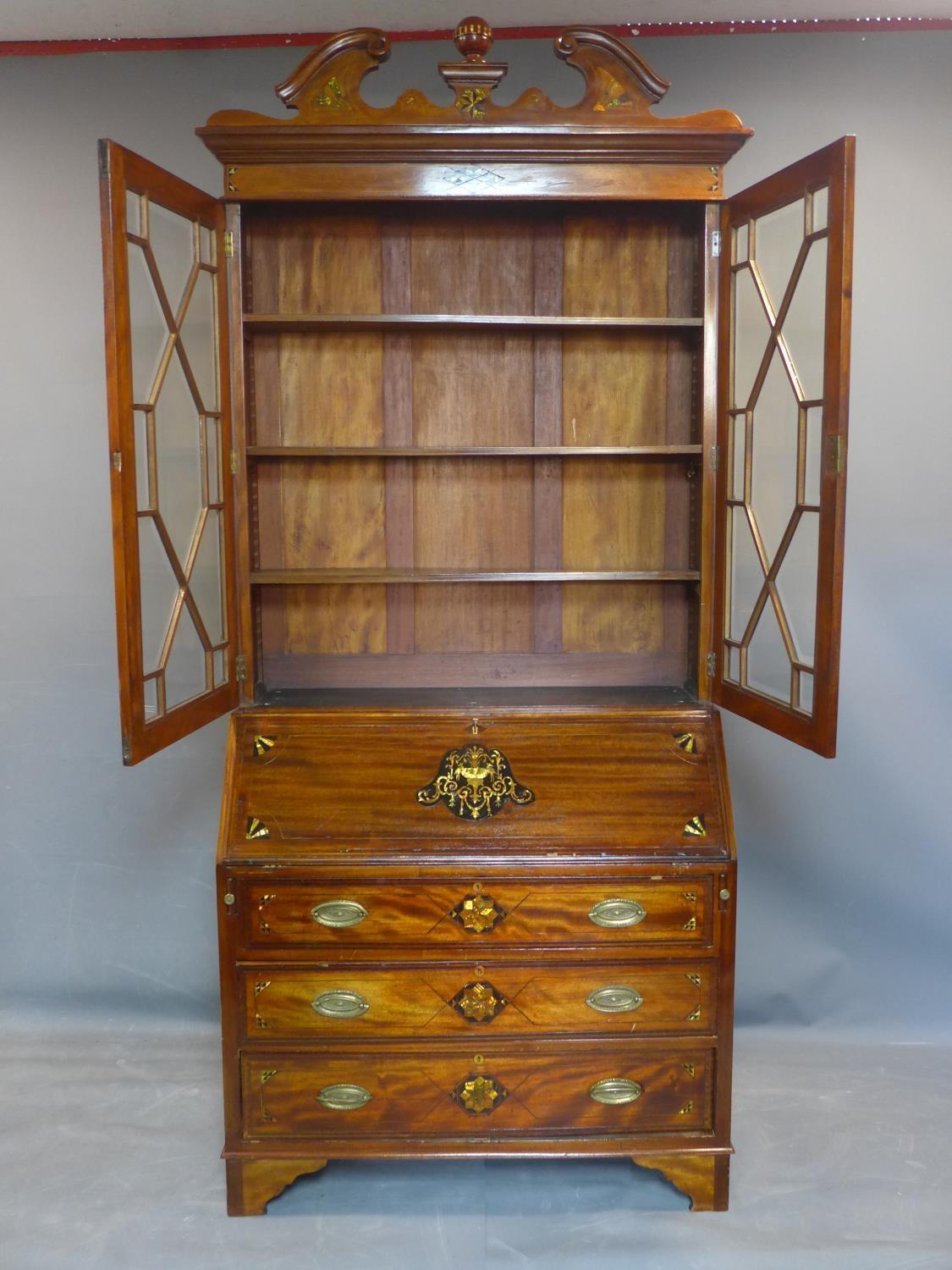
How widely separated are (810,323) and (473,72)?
0.87 meters

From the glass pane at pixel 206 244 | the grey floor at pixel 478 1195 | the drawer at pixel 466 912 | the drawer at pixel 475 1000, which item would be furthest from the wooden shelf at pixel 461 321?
the grey floor at pixel 478 1195

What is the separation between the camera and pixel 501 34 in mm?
2924

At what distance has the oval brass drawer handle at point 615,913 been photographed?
2396 millimetres

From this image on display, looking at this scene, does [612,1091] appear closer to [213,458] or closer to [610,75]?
[213,458]

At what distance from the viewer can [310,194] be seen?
94.9 inches

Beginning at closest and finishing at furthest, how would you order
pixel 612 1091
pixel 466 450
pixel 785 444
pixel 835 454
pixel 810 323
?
pixel 835 454 < pixel 810 323 < pixel 785 444 < pixel 612 1091 < pixel 466 450

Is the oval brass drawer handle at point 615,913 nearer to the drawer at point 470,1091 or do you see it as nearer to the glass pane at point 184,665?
the drawer at point 470,1091

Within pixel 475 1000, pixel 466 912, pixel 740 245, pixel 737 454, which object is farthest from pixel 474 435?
pixel 475 1000

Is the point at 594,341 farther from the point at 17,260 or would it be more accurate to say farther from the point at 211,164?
the point at 17,260

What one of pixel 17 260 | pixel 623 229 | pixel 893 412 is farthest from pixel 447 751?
pixel 17 260

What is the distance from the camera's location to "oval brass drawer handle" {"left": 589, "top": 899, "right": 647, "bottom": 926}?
2396 millimetres

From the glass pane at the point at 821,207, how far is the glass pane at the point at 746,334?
0.24 meters

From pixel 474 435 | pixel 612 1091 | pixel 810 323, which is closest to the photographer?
pixel 810 323

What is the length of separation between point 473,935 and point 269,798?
518 millimetres
